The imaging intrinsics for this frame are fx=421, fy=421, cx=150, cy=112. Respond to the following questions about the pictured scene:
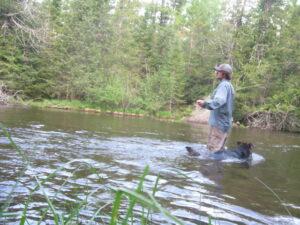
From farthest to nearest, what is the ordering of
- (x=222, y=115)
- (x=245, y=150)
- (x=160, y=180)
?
(x=222, y=115) < (x=245, y=150) < (x=160, y=180)

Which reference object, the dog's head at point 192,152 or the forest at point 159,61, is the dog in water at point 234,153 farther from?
the forest at point 159,61

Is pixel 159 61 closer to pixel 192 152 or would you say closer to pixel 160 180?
pixel 192 152

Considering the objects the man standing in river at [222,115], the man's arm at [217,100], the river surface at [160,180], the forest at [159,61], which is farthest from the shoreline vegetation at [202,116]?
the man's arm at [217,100]

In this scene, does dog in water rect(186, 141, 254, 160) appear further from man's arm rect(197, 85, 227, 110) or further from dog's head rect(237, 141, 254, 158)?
man's arm rect(197, 85, 227, 110)

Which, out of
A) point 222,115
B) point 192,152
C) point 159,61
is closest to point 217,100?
point 222,115

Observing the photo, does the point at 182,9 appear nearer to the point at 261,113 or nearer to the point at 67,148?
the point at 261,113

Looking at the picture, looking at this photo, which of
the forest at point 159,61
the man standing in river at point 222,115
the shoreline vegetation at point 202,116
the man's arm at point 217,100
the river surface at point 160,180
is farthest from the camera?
the forest at point 159,61

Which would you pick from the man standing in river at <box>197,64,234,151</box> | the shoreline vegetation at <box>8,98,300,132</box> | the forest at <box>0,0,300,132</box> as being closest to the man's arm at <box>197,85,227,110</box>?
the man standing in river at <box>197,64,234,151</box>

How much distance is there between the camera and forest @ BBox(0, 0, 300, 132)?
1137 inches

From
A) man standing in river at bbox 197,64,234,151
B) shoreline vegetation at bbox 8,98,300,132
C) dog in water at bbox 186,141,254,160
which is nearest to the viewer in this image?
dog in water at bbox 186,141,254,160

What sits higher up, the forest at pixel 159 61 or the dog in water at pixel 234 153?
the forest at pixel 159 61

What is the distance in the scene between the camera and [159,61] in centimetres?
3706

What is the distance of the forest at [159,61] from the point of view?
28891mm

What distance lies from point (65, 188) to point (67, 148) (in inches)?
137
